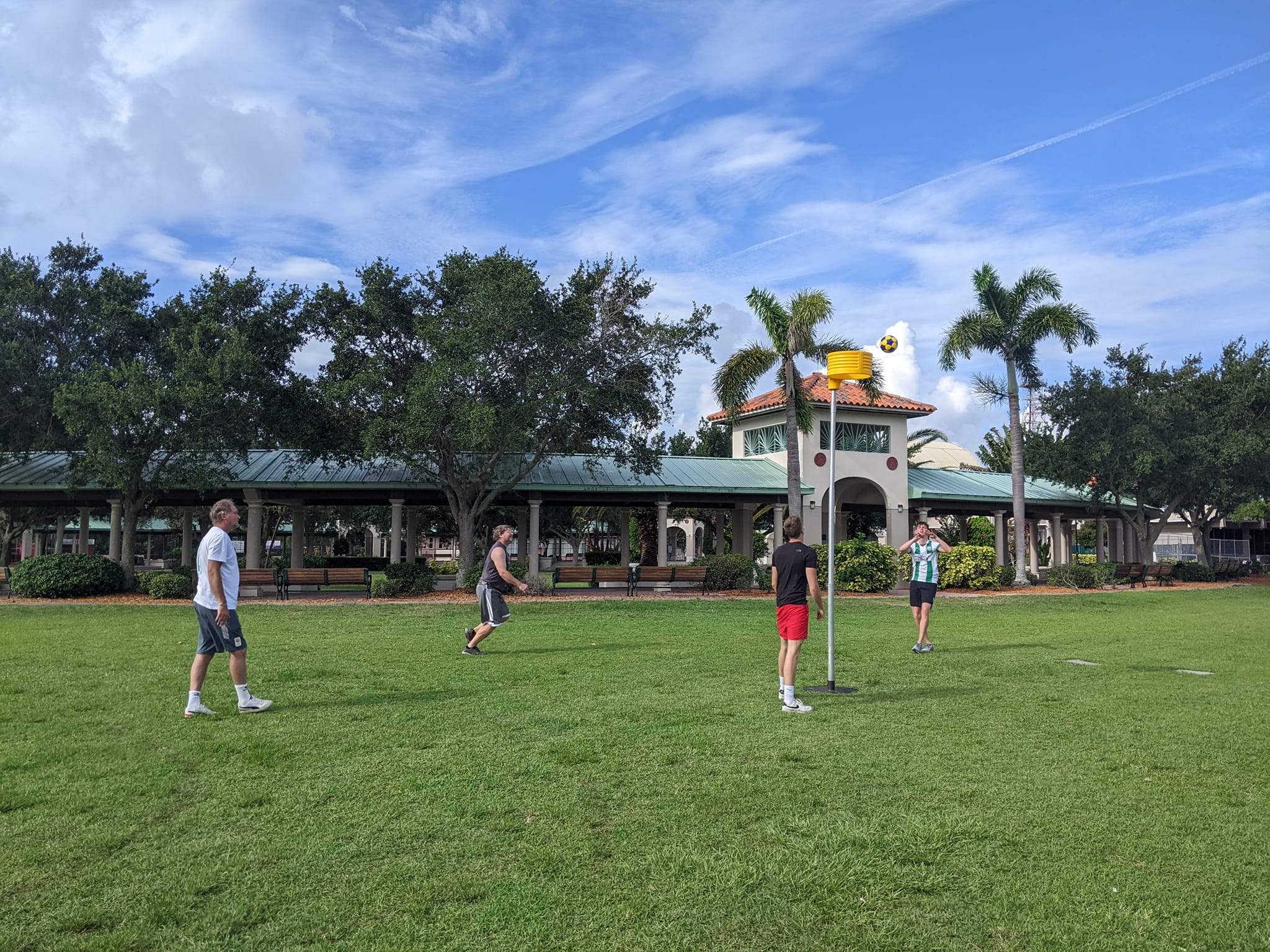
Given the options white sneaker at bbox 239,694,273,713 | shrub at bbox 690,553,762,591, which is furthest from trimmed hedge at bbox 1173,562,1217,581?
white sneaker at bbox 239,694,273,713

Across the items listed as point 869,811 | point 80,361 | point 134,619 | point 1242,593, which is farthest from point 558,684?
point 1242,593

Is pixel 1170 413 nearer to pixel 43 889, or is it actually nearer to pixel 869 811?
pixel 869 811

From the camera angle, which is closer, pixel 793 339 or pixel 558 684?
pixel 558 684

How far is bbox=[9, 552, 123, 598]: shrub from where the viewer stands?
20156mm

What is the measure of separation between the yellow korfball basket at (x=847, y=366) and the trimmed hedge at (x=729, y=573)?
622 inches

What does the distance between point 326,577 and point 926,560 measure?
1630cm

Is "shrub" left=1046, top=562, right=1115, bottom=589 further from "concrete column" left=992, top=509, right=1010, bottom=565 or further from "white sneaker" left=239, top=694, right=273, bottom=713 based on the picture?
"white sneaker" left=239, top=694, right=273, bottom=713

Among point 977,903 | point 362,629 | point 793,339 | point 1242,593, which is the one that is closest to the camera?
point 977,903

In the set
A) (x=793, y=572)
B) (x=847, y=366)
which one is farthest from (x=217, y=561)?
(x=847, y=366)

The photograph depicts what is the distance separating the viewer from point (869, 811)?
4648 millimetres

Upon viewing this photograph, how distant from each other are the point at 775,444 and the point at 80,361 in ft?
65.4

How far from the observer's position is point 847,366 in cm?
799

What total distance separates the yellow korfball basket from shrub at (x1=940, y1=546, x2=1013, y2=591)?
62.4 feet

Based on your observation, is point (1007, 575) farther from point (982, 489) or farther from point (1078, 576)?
point (982, 489)
